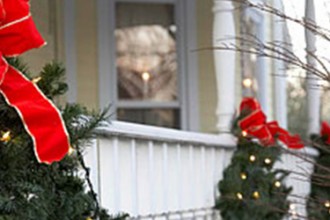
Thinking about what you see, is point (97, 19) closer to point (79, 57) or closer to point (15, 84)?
point (79, 57)

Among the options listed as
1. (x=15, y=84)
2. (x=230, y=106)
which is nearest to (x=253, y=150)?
(x=230, y=106)

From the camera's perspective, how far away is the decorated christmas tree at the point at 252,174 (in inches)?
207

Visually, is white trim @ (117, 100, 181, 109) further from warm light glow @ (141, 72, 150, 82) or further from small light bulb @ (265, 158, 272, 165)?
small light bulb @ (265, 158, 272, 165)

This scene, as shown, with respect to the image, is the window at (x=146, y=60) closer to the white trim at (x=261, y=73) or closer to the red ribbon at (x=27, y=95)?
the white trim at (x=261, y=73)

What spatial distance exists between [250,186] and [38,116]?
11.0 ft

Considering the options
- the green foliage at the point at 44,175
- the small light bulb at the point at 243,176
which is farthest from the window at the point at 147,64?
the green foliage at the point at 44,175

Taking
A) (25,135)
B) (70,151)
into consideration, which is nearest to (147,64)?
(70,151)

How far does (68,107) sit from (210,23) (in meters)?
4.88

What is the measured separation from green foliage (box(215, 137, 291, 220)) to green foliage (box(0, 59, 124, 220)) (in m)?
2.55

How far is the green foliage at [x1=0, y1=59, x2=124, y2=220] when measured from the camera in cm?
232

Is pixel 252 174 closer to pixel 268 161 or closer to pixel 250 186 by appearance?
pixel 250 186

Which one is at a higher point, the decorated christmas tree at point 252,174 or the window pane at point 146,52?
the window pane at point 146,52

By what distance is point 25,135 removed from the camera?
7.87 feet

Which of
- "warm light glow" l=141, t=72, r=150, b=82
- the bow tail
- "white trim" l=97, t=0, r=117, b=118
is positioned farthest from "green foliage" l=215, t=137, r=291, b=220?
the bow tail
